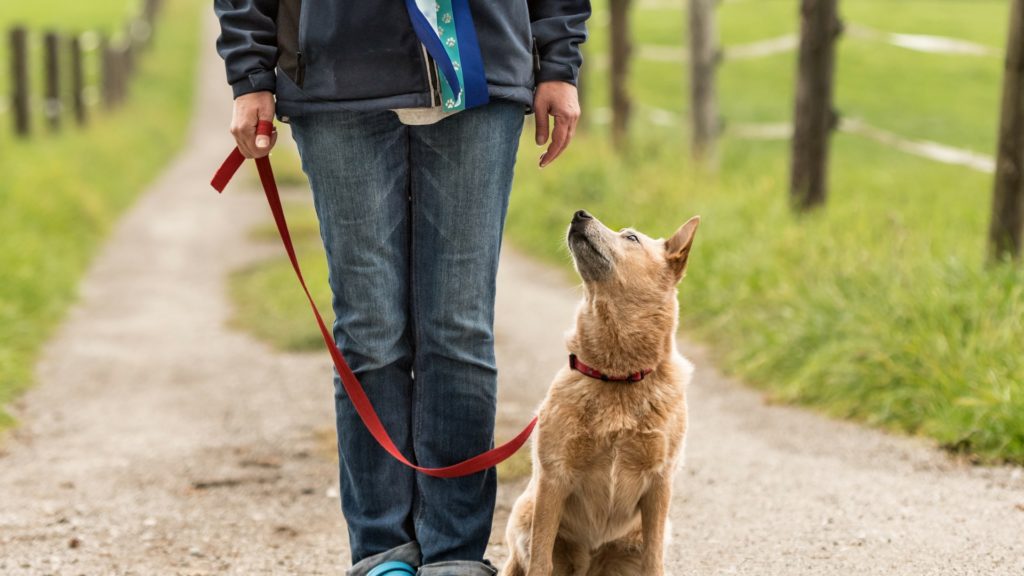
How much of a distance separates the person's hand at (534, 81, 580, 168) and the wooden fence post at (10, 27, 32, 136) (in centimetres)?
1185

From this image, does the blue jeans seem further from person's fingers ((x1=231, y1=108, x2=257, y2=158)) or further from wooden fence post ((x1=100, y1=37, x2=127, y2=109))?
wooden fence post ((x1=100, y1=37, x2=127, y2=109))

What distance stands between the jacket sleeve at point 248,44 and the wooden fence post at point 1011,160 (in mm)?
4011

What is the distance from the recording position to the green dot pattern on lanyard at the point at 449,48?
9.20ft

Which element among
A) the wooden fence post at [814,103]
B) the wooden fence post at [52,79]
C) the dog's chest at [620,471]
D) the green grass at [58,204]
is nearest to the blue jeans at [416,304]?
the dog's chest at [620,471]

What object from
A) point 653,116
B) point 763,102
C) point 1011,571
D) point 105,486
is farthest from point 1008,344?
point 763,102

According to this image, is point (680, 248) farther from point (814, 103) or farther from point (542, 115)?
point (814, 103)

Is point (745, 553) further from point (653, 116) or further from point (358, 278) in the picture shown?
point (653, 116)

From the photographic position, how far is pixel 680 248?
10.0 ft

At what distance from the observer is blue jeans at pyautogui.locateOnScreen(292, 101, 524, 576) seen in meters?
2.90

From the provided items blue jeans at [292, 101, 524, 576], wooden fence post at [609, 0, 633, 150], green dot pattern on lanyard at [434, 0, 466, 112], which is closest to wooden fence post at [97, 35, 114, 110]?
wooden fence post at [609, 0, 633, 150]

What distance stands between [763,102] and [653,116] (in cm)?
706

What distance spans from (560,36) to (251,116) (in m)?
0.78

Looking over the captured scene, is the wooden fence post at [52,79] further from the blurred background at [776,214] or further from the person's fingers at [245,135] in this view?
the person's fingers at [245,135]

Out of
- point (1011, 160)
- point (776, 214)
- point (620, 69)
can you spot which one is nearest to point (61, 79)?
point (620, 69)
